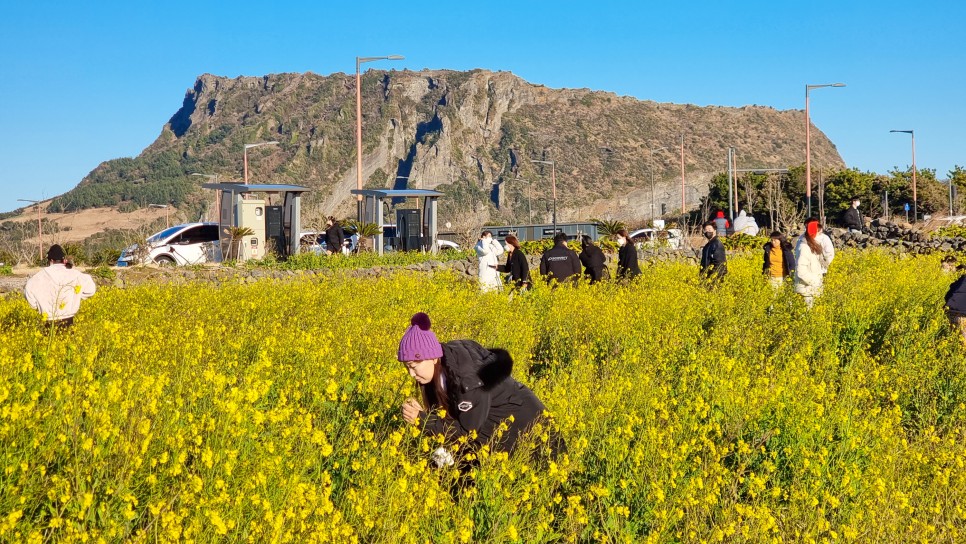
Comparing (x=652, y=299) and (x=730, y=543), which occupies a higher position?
(x=652, y=299)

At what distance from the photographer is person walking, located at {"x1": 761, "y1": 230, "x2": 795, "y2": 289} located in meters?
12.7

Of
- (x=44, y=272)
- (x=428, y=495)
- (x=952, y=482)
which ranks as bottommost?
(x=952, y=482)

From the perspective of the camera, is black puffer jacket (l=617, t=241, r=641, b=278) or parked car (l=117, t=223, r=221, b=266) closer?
black puffer jacket (l=617, t=241, r=641, b=278)

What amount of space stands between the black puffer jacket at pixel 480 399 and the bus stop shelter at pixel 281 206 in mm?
21005

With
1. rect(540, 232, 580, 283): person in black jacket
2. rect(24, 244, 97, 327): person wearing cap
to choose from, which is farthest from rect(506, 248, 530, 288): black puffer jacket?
rect(24, 244, 97, 327): person wearing cap

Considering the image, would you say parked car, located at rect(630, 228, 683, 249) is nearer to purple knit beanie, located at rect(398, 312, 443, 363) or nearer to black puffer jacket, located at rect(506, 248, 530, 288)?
black puffer jacket, located at rect(506, 248, 530, 288)

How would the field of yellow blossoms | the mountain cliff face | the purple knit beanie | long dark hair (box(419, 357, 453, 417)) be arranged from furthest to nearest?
the mountain cliff face
long dark hair (box(419, 357, 453, 417))
the purple knit beanie
the field of yellow blossoms

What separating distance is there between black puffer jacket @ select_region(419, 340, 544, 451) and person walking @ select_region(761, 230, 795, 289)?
8.68 m

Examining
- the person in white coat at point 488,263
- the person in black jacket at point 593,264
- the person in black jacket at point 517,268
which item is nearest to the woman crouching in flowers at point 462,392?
the person in black jacket at point 517,268

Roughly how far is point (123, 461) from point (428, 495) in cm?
127

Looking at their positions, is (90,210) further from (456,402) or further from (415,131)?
(456,402)

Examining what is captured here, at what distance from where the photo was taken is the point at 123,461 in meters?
3.68

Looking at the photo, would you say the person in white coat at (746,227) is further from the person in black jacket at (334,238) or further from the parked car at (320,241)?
the person in black jacket at (334,238)

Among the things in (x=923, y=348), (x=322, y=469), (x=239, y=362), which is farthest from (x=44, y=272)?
(x=923, y=348)
